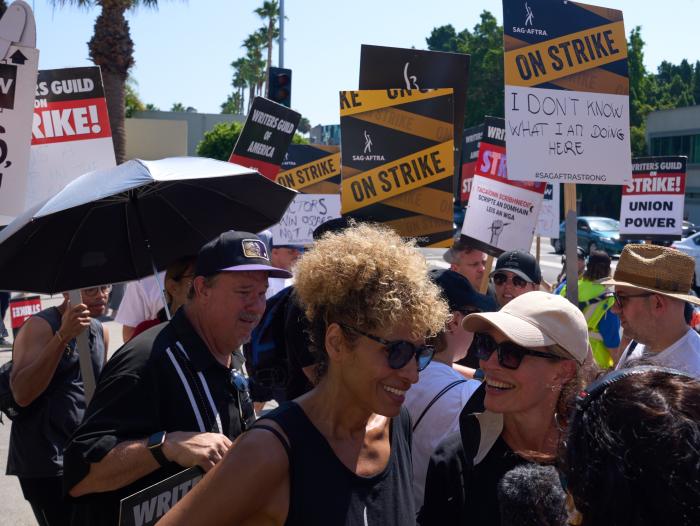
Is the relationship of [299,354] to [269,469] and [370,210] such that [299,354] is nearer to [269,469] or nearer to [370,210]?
[269,469]

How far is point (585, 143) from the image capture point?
581 cm

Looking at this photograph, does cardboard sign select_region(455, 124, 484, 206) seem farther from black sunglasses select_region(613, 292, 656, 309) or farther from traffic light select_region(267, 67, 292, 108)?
black sunglasses select_region(613, 292, 656, 309)

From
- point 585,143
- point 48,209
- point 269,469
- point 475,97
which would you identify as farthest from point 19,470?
point 475,97

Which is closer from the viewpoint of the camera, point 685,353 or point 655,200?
point 685,353

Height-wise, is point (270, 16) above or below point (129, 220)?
above

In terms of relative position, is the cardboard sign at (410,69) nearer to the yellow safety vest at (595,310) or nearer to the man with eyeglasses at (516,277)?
the man with eyeglasses at (516,277)

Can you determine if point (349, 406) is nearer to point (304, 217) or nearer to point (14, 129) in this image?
point (14, 129)

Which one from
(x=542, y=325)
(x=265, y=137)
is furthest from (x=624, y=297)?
(x=265, y=137)

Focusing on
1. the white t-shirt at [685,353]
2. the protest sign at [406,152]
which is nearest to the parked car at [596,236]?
the protest sign at [406,152]

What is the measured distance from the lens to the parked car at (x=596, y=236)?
1231 inches

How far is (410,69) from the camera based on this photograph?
20.2 feet

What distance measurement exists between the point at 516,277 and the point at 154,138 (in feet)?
131

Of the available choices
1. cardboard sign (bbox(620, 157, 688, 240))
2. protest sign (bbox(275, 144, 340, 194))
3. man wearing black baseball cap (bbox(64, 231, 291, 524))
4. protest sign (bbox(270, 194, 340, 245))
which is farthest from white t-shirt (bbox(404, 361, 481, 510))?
cardboard sign (bbox(620, 157, 688, 240))

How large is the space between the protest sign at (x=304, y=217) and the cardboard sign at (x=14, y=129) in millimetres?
4830
